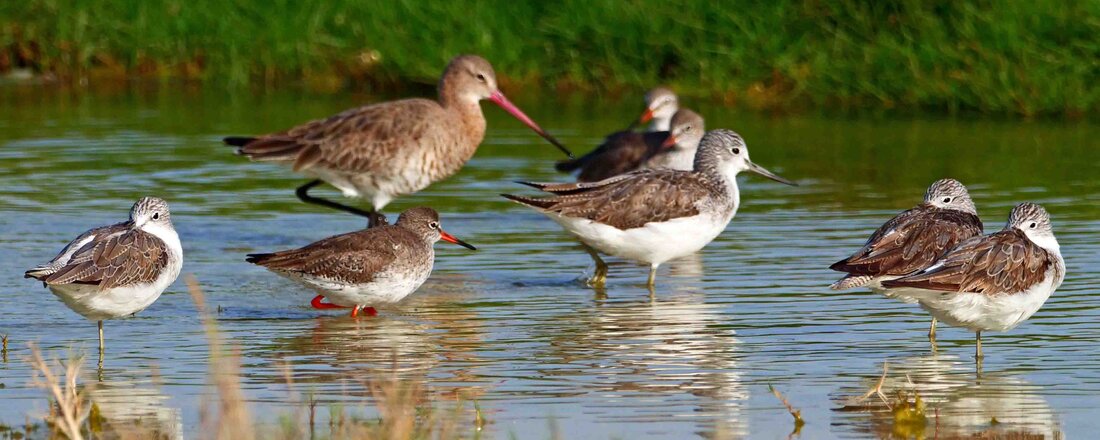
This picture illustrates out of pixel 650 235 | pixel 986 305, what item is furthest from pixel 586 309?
pixel 986 305

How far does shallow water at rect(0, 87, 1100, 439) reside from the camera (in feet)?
26.4

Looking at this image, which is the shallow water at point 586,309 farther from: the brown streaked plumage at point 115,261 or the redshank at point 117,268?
the brown streaked plumage at point 115,261

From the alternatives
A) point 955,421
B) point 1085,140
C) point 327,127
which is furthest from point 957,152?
point 955,421

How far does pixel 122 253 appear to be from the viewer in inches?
359

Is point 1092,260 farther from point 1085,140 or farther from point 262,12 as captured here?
point 262,12

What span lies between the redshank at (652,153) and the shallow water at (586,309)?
66 cm

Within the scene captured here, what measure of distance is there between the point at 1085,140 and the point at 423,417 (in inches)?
420

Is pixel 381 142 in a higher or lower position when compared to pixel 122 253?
higher

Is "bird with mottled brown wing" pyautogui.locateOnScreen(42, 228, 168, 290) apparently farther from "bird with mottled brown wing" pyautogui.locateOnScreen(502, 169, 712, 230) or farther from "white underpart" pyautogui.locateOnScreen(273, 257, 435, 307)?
"bird with mottled brown wing" pyautogui.locateOnScreen(502, 169, 712, 230)

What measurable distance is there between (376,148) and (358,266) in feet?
10.9

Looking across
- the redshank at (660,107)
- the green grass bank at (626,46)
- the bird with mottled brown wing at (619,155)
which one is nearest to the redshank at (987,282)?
the bird with mottled brown wing at (619,155)

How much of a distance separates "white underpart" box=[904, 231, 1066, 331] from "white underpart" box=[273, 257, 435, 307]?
307cm

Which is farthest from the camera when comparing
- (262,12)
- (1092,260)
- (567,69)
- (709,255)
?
(262,12)

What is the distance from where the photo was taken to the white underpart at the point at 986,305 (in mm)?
8656
